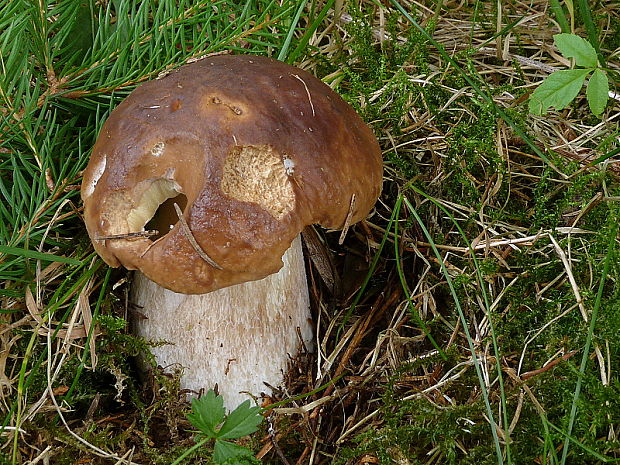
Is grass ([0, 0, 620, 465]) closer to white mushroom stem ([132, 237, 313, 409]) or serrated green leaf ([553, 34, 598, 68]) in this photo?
white mushroom stem ([132, 237, 313, 409])

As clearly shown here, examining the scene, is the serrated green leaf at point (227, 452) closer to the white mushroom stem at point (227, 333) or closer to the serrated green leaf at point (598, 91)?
the white mushroom stem at point (227, 333)

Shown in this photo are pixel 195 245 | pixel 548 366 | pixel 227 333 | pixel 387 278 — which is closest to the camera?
pixel 195 245

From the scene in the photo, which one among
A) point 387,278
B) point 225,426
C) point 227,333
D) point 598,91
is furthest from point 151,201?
point 598,91

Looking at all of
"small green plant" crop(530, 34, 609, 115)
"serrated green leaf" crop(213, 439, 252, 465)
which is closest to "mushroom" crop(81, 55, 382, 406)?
"serrated green leaf" crop(213, 439, 252, 465)

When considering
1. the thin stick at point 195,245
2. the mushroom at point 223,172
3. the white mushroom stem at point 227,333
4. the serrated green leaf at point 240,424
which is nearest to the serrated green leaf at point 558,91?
the mushroom at point 223,172

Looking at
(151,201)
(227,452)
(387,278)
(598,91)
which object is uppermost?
(598,91)

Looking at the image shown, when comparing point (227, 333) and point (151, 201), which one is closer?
point (151, 201)

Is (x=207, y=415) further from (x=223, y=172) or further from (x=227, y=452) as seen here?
(x=223, y=172)

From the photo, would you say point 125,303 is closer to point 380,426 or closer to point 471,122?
point 380,426
